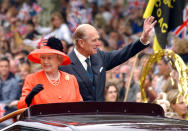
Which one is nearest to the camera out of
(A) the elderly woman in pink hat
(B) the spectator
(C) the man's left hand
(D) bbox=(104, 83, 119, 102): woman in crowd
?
(A) the elderly woman in pink hat

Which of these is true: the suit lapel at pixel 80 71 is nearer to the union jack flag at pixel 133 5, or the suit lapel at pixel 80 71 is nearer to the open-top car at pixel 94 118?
the open-top car at pixel 94 118

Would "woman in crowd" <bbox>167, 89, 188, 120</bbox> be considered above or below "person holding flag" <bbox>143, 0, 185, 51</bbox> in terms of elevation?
below

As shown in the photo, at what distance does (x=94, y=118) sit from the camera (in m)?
4.64

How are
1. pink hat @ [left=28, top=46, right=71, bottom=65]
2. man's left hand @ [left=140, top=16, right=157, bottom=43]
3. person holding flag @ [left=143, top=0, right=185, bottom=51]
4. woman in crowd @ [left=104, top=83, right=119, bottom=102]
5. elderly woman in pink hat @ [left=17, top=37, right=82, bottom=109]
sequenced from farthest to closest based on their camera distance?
1. woman in crowd @ [left=104, top=83, right=119, bottom=102]
2. person holding flag @ [left=143, top=0, right=185, bottom=51]
3. man's left hand @ [left=140, top=16, right=157, bottom=43]
4. pink hat @ [left=28, top=46, right=71, bottom=65]
5. elderly woman in pink hat @ [left=17, top=37, right=82, bottom=109]

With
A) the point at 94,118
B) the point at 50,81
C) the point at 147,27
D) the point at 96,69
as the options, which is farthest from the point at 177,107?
the point at 94,118

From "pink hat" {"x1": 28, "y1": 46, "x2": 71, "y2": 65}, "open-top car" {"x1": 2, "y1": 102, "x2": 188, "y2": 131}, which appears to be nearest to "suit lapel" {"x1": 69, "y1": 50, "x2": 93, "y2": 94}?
"pink hat" {"x1": 28, "y1": 46, "x2": 71, "y2": 65}

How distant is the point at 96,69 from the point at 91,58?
0.18m

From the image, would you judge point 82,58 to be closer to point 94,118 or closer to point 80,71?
point 80,71

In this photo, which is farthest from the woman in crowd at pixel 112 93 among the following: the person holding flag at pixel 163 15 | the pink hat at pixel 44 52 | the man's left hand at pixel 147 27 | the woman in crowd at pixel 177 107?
the pink hat at pixel 44 52

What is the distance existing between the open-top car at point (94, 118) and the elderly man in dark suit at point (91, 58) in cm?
183

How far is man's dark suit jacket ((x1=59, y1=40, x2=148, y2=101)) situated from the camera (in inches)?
278

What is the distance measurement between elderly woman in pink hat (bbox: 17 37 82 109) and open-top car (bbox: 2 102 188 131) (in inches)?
33.0

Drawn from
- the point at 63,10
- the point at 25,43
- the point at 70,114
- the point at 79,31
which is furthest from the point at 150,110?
the point at 63,10

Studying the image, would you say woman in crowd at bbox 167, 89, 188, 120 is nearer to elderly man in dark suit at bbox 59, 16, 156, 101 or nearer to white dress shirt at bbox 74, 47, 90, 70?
elderly man in dark suit at bbox 59, 16, 156, 101
